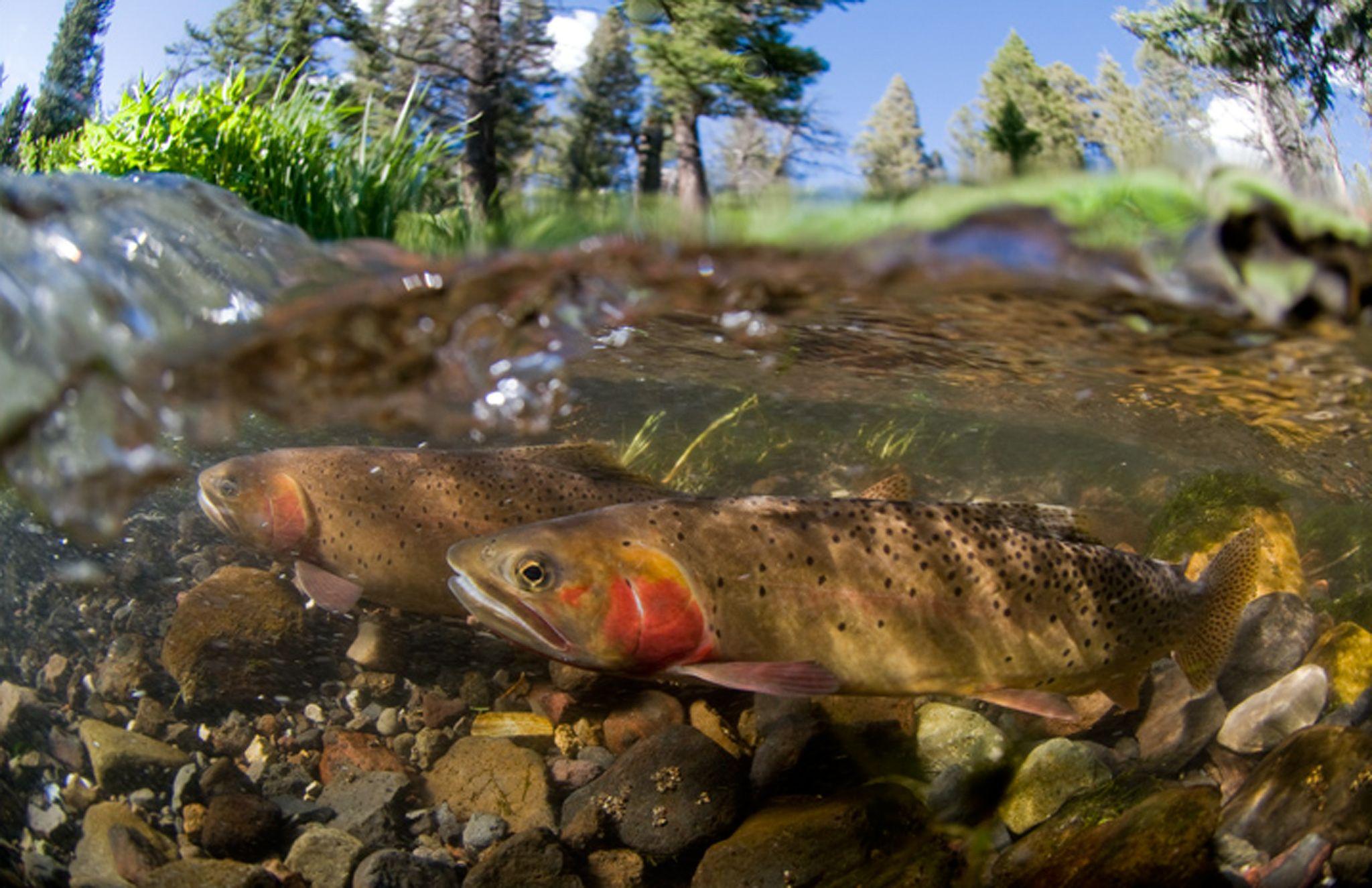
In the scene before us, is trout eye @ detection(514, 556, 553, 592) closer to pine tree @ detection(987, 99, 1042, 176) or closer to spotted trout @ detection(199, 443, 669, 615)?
spotted trout @ detection(199, 443, 669, 615)

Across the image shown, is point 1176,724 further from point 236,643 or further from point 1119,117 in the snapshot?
point 236,643

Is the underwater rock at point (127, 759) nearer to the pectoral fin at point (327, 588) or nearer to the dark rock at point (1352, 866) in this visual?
the pectoral fin at point (327, 588)

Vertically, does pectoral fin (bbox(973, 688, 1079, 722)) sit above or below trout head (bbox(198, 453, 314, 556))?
below

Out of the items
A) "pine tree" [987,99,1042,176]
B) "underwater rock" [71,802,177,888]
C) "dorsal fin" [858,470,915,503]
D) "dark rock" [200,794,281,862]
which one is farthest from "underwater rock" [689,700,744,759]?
"pine tree" [987,99,1042,176]

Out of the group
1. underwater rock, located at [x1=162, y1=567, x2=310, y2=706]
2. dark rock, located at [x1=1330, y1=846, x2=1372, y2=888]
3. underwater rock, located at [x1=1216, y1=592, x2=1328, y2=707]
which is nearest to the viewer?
dark rock, located at [x1=1330, y1=846, x2=1372, y2=888]

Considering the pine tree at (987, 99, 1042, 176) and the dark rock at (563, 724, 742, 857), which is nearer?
the pine tree at (987, 99, 1042, 176)

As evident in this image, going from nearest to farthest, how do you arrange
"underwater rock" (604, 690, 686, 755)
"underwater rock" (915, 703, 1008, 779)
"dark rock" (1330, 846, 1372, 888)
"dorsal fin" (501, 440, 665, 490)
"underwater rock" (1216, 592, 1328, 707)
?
"dark rock" (1330, 846, 1372, 888), "underwater rock" (915, 703, 1008, 779), "underwater rock" (604, 690, 686, 755), "underwater rock" (1216, 592, 1328, 707), "dorsal fin" (501, 440, 665, 490)

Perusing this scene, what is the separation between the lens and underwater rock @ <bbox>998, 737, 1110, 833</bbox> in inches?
145

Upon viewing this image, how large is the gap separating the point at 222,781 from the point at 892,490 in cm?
355

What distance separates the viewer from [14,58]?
133 inches

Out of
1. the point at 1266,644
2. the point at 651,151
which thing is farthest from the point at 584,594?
the point at 1266,644

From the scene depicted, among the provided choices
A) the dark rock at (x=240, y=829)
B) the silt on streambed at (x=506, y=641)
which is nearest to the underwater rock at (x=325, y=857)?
the silt on streambed at (x=506, y=641)

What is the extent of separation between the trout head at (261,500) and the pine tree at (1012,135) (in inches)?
162

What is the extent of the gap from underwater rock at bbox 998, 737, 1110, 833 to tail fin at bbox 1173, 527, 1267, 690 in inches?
25.8
